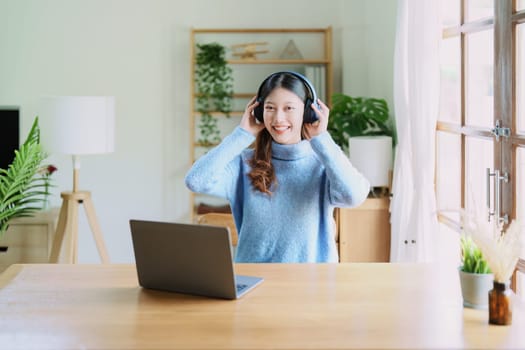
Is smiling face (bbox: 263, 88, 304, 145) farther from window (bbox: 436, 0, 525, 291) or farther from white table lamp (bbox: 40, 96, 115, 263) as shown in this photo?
white table lamp (bbox: 40, 96, 115, 263)

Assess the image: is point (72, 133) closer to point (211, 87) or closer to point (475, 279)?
point (211, 87)

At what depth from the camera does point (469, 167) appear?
3293 mm

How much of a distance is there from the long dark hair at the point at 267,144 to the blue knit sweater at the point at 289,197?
0.8 inches

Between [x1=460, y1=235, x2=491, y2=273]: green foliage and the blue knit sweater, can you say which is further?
the blue knit sweater

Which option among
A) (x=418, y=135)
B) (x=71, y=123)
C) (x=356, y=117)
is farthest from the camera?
(x=356, y=117)

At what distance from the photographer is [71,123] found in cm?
412

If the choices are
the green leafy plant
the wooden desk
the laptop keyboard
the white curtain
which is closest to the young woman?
the wooden desk

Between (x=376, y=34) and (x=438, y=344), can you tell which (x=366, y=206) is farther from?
(x=438, y=344)

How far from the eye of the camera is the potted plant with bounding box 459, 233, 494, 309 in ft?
5.59

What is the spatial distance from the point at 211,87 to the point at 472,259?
3.53m

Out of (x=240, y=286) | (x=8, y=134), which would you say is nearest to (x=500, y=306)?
(x=240, y=286)

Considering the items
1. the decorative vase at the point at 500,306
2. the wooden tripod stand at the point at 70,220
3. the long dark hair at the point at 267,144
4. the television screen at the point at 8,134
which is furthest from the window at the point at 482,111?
the television screen at the point at 8,134

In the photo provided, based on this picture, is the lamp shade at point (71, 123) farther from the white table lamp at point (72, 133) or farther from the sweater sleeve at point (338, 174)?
the sweater sleeve at point (338, 174)

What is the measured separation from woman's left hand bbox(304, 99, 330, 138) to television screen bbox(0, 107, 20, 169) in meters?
3.11
